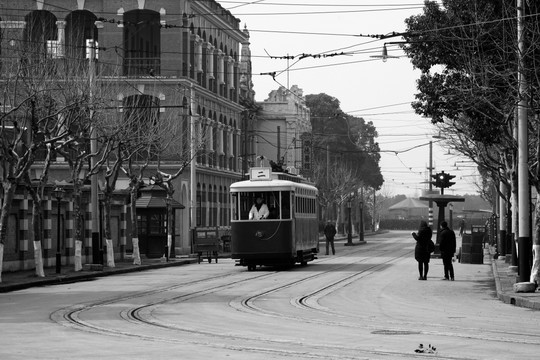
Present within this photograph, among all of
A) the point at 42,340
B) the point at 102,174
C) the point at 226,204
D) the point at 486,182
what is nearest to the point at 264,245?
the point at 42,340

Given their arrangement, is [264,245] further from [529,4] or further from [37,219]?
[529,4]

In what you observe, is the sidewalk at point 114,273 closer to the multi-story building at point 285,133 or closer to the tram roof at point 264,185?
the tram roof at point 264,185

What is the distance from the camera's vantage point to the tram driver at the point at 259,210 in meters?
41.5

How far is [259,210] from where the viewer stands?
41.7 metres

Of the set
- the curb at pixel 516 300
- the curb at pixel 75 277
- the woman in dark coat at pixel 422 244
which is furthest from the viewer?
the woman in dark coat at pixel 422 244

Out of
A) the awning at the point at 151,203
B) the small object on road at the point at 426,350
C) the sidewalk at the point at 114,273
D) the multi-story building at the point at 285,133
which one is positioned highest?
the multi-story building at the point at 285,133

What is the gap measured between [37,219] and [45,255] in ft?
24.2

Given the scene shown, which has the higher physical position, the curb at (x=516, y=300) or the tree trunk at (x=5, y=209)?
the tree trunk at (x=5, y=209)

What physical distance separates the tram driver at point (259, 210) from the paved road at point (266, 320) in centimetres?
513

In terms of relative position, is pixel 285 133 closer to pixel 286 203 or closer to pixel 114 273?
pixel 114 273

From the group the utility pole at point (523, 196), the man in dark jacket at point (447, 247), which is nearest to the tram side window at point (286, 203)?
the man in dark jacket at point (447, 247)

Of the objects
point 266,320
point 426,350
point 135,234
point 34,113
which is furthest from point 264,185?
point 426,350

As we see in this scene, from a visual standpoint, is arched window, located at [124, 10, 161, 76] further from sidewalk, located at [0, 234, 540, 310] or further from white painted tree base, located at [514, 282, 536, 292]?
white painted tree base, located at [514, 282, 536, 292]

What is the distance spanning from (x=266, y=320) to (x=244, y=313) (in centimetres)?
178
